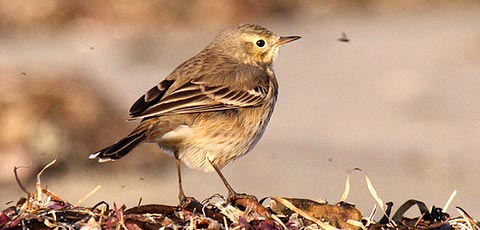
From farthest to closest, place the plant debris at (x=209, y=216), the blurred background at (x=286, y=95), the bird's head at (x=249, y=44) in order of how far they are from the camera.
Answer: the blurred background at (x=286, y=95) → the bird's head at (x=249, y=44) → the plant debris at (x=209, y=216)

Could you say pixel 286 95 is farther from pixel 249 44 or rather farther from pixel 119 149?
pixel 119 149

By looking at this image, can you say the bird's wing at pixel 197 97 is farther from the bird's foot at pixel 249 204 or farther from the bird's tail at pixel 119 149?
the bird's foot at pixel 249 204

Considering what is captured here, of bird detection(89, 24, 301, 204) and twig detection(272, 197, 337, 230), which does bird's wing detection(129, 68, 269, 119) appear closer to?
bird detection(89, 24, 301, 204)

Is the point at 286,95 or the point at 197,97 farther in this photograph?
the point at 286,95

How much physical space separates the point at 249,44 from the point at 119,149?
2.13m

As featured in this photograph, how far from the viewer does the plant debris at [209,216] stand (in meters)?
5.41

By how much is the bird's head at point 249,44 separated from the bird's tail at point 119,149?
168cm

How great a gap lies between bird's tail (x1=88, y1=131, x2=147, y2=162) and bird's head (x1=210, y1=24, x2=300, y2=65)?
1.68 m

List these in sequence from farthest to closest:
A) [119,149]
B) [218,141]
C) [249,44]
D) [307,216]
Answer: [249,44], [218,141], [119,149], [307,216]

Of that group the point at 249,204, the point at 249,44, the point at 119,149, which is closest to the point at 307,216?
the point at 249,204

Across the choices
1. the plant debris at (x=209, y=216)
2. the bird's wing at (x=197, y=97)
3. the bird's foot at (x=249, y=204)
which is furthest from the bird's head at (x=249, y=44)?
the plant debris at (x=209, y=216)

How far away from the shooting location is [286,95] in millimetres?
15070

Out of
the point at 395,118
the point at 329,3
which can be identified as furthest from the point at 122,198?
the point at 329,3

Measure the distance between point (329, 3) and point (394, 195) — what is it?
9987mm
